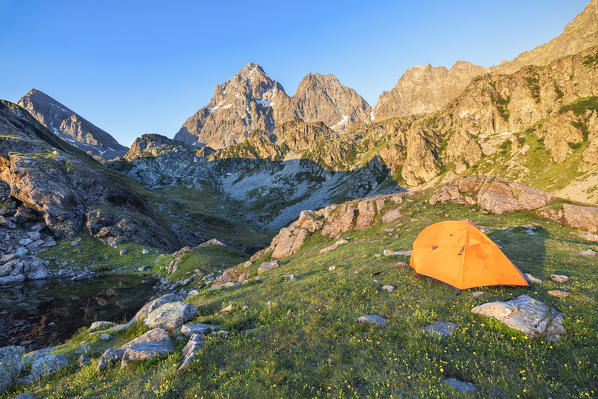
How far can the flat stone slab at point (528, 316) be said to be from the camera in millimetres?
7367

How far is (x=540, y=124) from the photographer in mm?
114250

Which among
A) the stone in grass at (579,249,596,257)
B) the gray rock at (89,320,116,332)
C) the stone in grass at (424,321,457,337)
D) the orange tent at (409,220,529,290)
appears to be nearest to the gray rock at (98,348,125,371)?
the gray rock at (89,320,116,332)

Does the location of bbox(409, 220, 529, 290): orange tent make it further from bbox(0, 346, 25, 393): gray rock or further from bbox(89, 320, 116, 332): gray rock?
bbox(89, 320, 116, 332): gray rock

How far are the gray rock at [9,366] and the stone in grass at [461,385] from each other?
46.5 ft

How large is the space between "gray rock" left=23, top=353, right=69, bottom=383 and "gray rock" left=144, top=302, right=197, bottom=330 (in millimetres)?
2992

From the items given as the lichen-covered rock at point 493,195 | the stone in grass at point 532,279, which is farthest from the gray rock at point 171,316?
the lichen-covered rock at point 493,195

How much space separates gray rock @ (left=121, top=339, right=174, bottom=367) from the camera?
8344 mm

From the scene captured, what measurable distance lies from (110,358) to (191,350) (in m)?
3.37

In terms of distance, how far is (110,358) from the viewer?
28.6 feet

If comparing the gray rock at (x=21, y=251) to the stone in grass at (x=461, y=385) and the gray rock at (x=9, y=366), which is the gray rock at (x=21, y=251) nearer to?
the gray rock at (x=9, y=366)

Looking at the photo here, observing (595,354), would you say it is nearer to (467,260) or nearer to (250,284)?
(467,260)

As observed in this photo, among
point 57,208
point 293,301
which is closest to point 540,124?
point 293,301

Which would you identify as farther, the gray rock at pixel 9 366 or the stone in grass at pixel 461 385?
the gray rock at pixel 9 366

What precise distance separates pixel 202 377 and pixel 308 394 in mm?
3298
